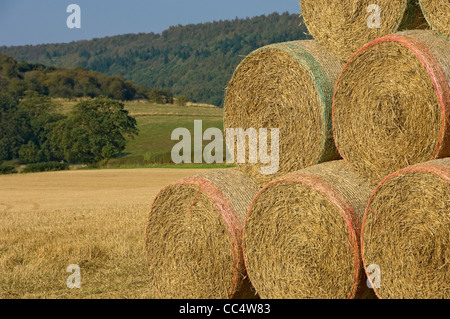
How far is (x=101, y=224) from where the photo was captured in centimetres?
1322

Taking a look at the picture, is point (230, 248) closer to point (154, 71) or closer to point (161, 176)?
point (161, 176)

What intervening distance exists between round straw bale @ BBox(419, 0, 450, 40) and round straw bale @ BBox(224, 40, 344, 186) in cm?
117

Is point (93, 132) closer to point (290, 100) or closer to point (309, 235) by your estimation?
point (290, 100)

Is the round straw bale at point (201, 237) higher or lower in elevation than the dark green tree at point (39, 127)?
higher

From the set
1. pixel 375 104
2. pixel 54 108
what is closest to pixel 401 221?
pixel 375 104

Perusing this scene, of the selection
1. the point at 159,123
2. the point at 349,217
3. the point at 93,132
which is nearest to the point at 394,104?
the point at 349,217

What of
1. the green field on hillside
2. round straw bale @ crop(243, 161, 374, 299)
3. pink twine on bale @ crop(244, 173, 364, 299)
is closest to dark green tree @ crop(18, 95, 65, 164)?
the green field on hillside

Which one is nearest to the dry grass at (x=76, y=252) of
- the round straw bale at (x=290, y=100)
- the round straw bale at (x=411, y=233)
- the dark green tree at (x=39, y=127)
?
the round straw bale at (x=290, y=100)

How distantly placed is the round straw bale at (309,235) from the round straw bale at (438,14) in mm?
1661

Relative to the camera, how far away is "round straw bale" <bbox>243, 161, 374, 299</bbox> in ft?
20.1

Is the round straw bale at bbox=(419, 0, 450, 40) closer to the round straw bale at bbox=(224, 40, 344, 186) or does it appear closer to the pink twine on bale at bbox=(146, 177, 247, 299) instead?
the round straw bale at bbox=(224, 40, 344, 186)

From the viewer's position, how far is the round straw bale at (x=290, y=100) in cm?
689

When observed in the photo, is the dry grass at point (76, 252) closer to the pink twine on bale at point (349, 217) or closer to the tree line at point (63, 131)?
the pink twine on bale at point (349, 217)

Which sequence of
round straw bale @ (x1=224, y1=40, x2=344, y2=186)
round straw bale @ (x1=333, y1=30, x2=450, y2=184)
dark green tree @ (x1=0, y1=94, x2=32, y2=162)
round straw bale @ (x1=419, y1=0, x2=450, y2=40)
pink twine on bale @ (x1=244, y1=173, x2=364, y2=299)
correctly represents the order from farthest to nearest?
dark green tree @ (x1=0, y1=94, x2=32, y2=162) → round straw bale @ (x1=224, y1=40, x2=344, y2=186) → round straw bale @ (x1=419, y1=0, x2=450, y2=40) → pink twine on bale @ (x1=244, y1=173, x2=364, y2=299) → round straw bale @ (x1=333, y1=30, x2=450, y2=184)
